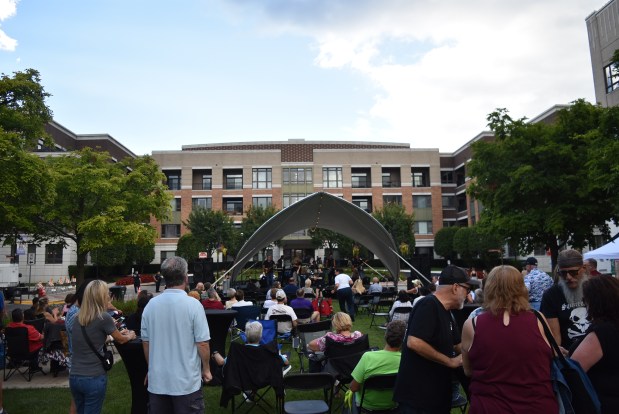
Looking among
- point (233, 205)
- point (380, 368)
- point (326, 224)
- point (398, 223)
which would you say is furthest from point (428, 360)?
point (233, 205)

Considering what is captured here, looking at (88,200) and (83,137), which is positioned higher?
(83,137)

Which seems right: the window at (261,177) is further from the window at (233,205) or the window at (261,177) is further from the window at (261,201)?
the window at (233,205)

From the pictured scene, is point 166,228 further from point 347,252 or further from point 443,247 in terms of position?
point 443,247

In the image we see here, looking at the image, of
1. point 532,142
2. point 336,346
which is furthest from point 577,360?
point 532,142

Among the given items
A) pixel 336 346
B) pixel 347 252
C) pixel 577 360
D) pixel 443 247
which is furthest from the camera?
pixel 443 247

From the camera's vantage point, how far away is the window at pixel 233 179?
54688mm

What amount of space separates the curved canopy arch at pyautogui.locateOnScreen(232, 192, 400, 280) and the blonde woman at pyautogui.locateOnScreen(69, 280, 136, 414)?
37.2 ft

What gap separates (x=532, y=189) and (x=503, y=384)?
70.5 ft

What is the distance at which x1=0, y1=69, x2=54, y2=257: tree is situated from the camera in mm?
15789

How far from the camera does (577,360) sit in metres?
2.84

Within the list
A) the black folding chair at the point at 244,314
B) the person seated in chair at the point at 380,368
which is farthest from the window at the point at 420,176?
the person seated in chair at the point at 380,368

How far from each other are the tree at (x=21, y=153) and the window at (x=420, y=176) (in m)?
42.8

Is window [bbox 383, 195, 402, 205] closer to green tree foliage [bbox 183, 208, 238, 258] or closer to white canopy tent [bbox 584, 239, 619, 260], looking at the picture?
green tree foliage [bbox 183, 208, 238, 258]

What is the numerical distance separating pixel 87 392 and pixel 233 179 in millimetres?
51744
